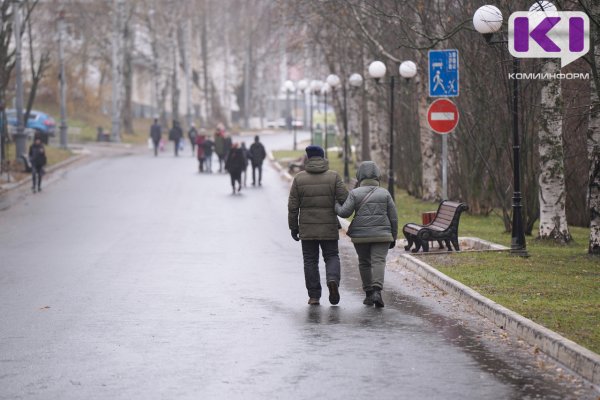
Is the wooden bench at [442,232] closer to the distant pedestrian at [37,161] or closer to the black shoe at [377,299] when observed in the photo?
the black shoe at [377,299]

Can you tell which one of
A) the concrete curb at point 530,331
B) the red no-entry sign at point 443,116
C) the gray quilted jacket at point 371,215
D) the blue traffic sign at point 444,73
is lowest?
the concrete curb at point 530,331

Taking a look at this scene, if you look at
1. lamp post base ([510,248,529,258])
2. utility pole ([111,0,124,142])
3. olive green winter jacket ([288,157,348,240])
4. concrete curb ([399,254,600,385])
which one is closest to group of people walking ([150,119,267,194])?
utility pole ([111,0,124,142])

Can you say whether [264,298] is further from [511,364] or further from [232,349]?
[511,364]

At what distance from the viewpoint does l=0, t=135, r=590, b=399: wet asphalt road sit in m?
9.22

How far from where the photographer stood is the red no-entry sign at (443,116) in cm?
2169

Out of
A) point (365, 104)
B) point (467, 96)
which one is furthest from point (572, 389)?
point (365, 104)

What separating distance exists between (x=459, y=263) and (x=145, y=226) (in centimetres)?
974

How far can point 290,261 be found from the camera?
1912 centimetres

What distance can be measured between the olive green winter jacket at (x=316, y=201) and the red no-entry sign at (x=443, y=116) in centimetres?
792

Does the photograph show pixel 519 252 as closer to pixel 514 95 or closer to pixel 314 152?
pixel 514 95

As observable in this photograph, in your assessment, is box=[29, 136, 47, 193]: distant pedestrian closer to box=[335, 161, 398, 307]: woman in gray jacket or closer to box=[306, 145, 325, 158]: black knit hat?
box=[306, 145, 325, 158]: black knit hat

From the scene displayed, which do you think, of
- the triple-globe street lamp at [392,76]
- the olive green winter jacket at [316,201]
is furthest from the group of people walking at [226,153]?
the olive green winter jacket at [316,201]

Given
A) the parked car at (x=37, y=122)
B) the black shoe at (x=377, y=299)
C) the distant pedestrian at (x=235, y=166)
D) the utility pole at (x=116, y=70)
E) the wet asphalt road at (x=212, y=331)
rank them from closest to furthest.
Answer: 1. the wet asphalt road at (x=212, y=331)
2. the black shoe at (x=377, y=299)
3. the distant pedestrian at (x=235, y=166)
4. the parked car at (x=37, y=122)
5. the utility pole at (x=116, y=70)

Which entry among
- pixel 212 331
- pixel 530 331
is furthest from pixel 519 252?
pixel 212 331
